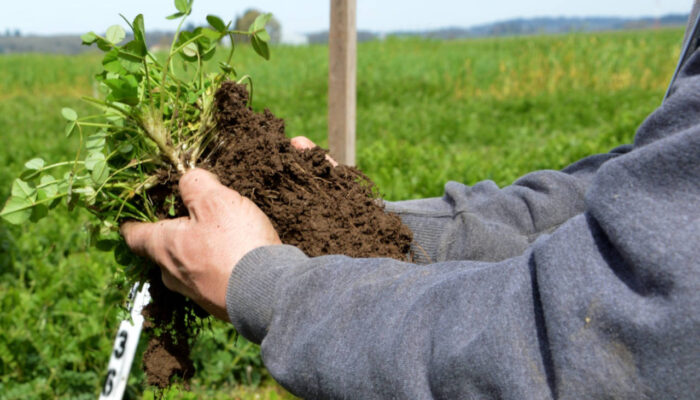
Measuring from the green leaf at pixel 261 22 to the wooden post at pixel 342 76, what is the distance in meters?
1.43

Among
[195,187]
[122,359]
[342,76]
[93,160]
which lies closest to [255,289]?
[195,187]

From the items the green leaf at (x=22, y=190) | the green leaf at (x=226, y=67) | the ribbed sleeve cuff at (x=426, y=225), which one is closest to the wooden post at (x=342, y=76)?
the ribbed sleeve cuff at (x=426, y=225)

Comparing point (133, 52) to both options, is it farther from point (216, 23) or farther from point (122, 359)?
point (122, 359)

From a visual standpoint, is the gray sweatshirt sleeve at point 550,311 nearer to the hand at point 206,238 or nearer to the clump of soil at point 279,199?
the hand at point 206,238

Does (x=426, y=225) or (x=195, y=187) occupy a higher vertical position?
(x=195, y=187)

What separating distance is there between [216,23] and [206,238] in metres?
0.58

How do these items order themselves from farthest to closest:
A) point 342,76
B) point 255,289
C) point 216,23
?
point 342,76 → point 216,23 → point 255,289

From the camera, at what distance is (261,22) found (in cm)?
155

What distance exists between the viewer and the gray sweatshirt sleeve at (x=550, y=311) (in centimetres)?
79

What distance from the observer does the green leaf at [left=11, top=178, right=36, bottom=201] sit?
141cm

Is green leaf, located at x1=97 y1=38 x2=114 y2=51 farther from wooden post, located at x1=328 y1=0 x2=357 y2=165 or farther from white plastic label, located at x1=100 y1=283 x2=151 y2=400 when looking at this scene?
wooden post, located at x1=328 y1=0 x2=357 y2=165

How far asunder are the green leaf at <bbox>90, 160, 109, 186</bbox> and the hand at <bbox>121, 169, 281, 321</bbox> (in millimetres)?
158

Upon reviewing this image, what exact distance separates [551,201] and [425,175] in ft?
9.76

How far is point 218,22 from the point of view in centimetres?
147
